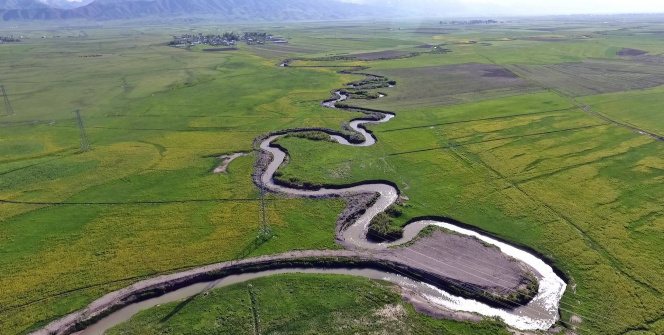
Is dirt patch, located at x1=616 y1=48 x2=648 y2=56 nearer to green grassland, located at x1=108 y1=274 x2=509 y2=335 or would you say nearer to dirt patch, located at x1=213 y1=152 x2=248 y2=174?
dirt patch, located at x1=213 y1=152 x2=248 y2=174

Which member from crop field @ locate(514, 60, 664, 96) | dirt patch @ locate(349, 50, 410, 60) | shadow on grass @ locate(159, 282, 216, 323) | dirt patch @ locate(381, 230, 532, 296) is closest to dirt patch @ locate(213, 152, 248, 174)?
shadow on grass @ locate(159, 282, 216, 323)

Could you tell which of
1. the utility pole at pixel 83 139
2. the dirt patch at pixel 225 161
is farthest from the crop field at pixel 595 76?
the utility pole at pixel 83 139

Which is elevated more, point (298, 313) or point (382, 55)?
point (382, 55)

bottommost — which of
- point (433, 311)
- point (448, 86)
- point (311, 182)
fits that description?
point (433, 311)

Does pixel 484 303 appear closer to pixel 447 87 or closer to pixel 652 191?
pixel 652 191

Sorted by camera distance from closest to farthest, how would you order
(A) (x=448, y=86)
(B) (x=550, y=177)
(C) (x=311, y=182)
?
(C) (x=311, y=182) < (B) (x=550, y=177) < (A) (x=448, y=86)

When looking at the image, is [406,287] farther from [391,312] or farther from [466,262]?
[466,262]

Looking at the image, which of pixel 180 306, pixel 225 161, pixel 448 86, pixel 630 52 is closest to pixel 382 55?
pixel 448 86

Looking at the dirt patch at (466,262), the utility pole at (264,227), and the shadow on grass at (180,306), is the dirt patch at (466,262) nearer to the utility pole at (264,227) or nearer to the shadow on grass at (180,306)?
the utility pole at (264,227)
